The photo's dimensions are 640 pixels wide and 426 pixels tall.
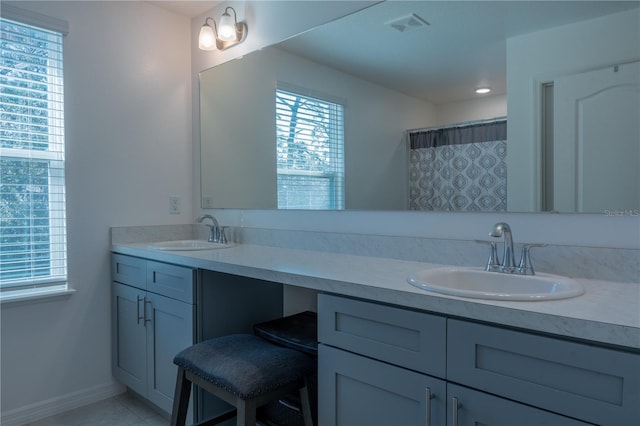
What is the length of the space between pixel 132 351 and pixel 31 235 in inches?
31.4

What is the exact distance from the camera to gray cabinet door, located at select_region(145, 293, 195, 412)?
1896mm

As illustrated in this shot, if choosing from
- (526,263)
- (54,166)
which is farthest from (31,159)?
(526,263)

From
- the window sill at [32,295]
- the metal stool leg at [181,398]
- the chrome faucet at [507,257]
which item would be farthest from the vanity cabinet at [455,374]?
the window sill at [32,295]

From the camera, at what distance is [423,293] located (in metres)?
1.11

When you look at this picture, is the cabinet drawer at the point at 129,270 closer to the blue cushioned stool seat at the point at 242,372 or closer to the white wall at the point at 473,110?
the blue cushioned stool seat at the point at 242,372

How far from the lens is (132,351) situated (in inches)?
88.8

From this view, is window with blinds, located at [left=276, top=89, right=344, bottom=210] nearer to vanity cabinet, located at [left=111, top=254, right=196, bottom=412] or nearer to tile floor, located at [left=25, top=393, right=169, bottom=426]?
vanity cabinet, located at [left=111, top=254, right=196, bottom=412]

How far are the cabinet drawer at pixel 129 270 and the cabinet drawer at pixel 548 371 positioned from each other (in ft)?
5.48

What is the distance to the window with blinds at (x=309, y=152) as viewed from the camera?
2.07 m

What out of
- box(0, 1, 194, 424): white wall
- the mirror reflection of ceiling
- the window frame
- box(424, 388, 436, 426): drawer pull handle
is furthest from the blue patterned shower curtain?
the window frame

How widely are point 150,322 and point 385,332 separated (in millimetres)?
1398

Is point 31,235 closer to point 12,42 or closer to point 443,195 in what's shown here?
point 12,42

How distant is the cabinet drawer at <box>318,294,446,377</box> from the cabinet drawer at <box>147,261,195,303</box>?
785 millimetres

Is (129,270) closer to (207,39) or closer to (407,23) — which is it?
(207,39)
